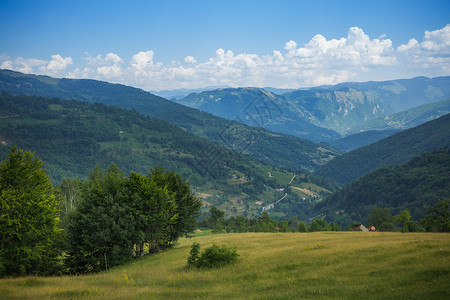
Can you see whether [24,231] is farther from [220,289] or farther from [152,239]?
[220,289]

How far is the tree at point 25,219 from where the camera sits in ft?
100

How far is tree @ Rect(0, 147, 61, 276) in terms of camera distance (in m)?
30.6

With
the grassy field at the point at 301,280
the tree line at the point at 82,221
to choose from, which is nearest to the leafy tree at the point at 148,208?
the tree line at the point at 82,221

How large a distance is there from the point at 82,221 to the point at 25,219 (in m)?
7.76

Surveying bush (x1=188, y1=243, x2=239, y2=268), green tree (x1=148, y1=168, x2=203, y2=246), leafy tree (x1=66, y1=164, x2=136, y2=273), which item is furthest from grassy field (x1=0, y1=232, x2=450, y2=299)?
green tree (x1=148, y1=168, x2=203, y2=246)

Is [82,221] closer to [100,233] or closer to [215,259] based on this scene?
[100,233]

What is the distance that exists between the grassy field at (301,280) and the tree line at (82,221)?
9.11 meters

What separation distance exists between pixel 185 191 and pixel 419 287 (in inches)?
1661

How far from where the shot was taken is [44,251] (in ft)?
113

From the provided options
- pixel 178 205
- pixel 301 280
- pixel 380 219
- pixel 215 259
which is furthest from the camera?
pixel 380 219

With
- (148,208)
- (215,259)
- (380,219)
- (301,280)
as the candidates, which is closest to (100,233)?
(148,208)

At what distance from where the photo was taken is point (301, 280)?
70.0ft

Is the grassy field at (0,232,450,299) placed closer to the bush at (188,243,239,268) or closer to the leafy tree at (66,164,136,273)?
the bush at (188,243,239,268)

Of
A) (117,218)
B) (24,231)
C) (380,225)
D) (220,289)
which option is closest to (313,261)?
(220,289)
